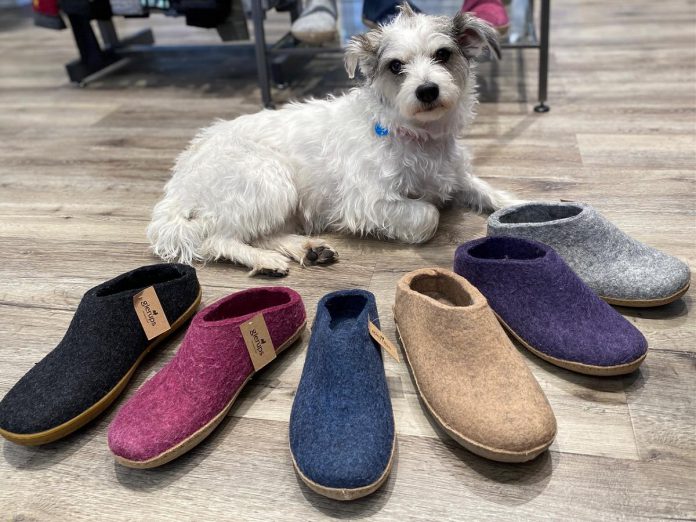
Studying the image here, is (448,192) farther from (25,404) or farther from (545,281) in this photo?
(25,404)

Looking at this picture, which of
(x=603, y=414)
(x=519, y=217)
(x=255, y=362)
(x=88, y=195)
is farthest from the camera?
(x=88, y=195)

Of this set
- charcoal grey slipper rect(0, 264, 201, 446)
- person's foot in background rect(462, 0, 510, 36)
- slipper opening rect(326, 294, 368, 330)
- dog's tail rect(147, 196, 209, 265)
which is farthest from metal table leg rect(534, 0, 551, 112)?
charcoal grey slipper rect(0, 264, 201, 446)

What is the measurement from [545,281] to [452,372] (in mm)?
300

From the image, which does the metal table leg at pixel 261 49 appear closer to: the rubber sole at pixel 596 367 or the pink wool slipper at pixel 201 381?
the pink wool slipper at pixel 201 381

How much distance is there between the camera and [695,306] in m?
1.41

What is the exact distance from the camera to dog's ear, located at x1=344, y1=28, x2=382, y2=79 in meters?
1.66

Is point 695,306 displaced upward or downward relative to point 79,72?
downward

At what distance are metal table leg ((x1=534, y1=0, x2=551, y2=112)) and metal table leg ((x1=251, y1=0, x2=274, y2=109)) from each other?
1.32 meters

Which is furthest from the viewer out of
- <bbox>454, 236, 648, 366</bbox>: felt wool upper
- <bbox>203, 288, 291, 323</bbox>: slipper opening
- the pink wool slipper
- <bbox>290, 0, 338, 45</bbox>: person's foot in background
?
<bbox>290, 0, 338, 45</bbox>: person's foot in background

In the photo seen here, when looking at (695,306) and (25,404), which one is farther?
(695,306)

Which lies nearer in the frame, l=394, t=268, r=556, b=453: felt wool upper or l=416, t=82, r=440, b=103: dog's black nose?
l=394, t=268, r=556, b=453: felt wool upper

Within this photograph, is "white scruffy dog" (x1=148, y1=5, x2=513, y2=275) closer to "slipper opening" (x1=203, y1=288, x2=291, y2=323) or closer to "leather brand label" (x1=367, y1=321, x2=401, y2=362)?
"slipper opening" (x1=203, y1=288, x2=291, y2=323)

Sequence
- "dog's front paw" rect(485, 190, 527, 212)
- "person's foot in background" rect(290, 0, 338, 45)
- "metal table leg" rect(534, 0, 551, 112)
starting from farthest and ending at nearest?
"person's foot in background" rect(290, 0, 338, 45) < "metal table leg" rect(534, 0, 551, 112) < "dog's front paw" rect(485, 190, 527, 212)

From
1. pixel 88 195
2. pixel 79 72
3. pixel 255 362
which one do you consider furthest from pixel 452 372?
pixel 79 72
